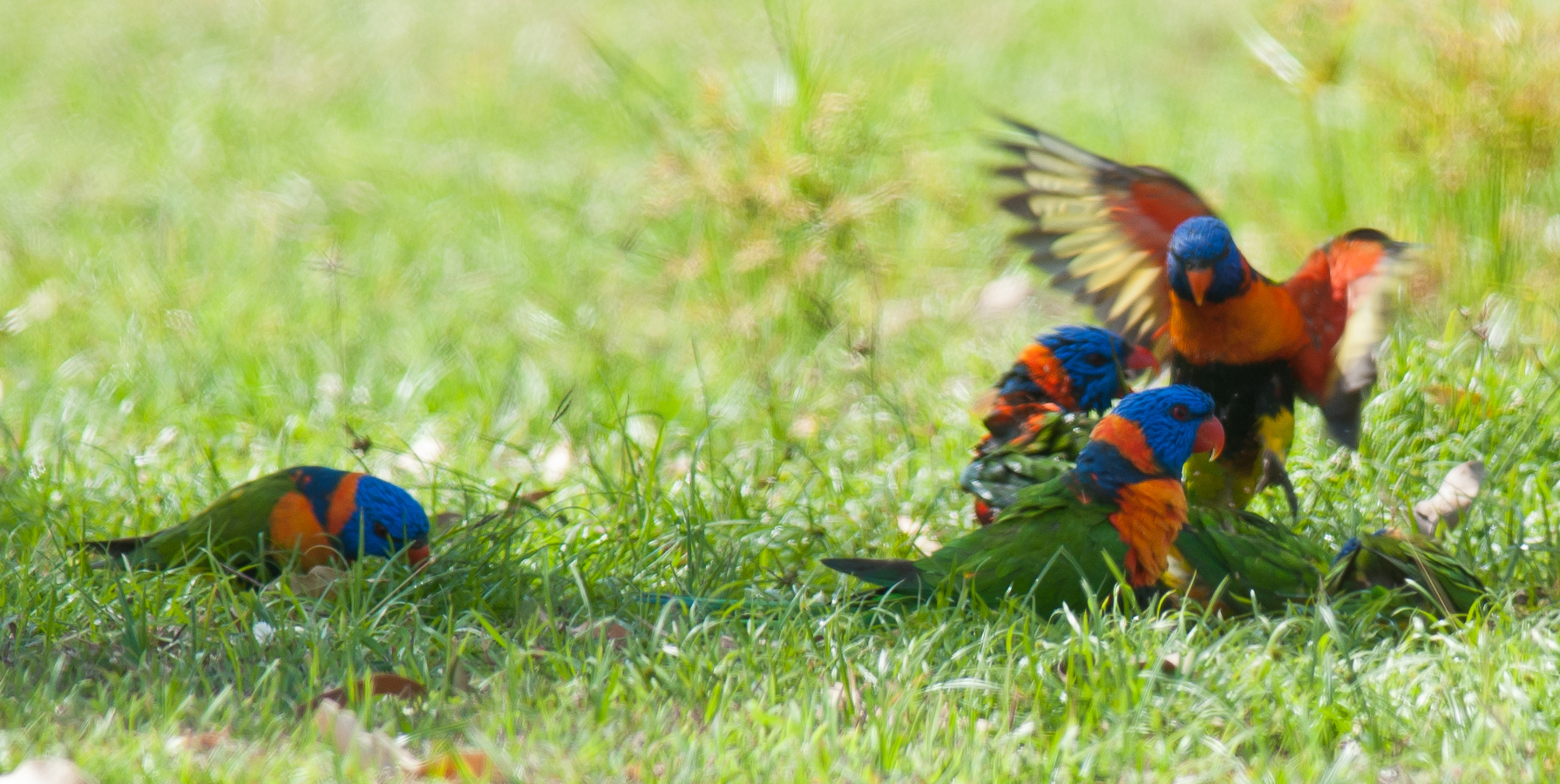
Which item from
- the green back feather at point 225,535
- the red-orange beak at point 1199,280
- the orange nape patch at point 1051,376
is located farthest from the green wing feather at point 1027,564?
the green back feather at point 225,535

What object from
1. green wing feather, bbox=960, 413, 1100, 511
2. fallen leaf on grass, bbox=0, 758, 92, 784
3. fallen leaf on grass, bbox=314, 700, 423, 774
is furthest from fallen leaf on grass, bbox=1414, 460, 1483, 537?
fallen leaf on grass, bbox=0, 758, 92, 784

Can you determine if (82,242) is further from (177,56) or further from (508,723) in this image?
(508,723)

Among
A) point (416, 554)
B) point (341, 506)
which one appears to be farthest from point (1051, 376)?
point (341, 506)

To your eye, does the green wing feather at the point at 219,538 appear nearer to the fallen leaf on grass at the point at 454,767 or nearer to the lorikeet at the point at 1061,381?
the fallen leaf on grass at the point at 454,767

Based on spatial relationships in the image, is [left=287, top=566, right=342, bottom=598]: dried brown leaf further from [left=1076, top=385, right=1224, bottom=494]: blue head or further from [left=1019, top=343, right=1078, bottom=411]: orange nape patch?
[left=1019, top=343, right=1078, bottom=411]: orange nape patch

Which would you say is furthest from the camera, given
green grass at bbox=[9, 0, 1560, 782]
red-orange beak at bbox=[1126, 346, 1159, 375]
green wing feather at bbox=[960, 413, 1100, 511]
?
red-orange beak at bbox=[1126, 346, 1159, 375]

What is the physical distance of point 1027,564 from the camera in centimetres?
322

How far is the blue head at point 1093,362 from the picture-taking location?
13.6 feet

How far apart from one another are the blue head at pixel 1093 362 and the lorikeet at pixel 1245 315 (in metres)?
0.14

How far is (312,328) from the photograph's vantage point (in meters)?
5.61

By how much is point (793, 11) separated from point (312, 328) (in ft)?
13.8

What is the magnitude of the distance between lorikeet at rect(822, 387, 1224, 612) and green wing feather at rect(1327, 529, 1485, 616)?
0.37 metres

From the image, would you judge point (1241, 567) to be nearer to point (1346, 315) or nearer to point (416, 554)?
point (1346, 315)

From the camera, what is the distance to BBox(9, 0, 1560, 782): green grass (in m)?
2.63
